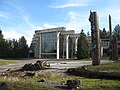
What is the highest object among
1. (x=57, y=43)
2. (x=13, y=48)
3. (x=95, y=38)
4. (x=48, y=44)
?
(x=57, y=43)

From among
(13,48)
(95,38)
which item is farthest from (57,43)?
(95,38)

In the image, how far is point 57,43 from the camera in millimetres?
100500

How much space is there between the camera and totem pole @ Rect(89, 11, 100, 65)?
69.9 ft

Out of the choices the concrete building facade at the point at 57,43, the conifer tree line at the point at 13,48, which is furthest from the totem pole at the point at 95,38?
the conifer tree line at the point at 13,48

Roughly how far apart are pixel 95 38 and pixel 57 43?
Result: 3110 inches

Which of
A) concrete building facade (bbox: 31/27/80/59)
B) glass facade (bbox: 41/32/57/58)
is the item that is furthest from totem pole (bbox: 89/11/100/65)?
glass facade (bbox: 41/32/57/58)

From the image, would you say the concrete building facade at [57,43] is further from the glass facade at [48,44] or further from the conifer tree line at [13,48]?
the conifer tree line at [13,48]

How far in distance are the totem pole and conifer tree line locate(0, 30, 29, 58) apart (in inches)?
3440

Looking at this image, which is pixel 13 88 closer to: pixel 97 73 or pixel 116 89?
pixel 116 89

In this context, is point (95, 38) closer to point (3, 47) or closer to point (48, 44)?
point (48, 44)

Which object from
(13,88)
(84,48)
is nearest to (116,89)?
(13,88)

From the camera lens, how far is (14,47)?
4437 inches

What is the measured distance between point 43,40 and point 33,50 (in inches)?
473

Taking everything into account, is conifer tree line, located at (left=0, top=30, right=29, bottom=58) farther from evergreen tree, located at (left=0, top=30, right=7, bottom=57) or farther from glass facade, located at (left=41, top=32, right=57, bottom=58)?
glass facade, located at (left=41, top=32, right=57, bottom=58)
